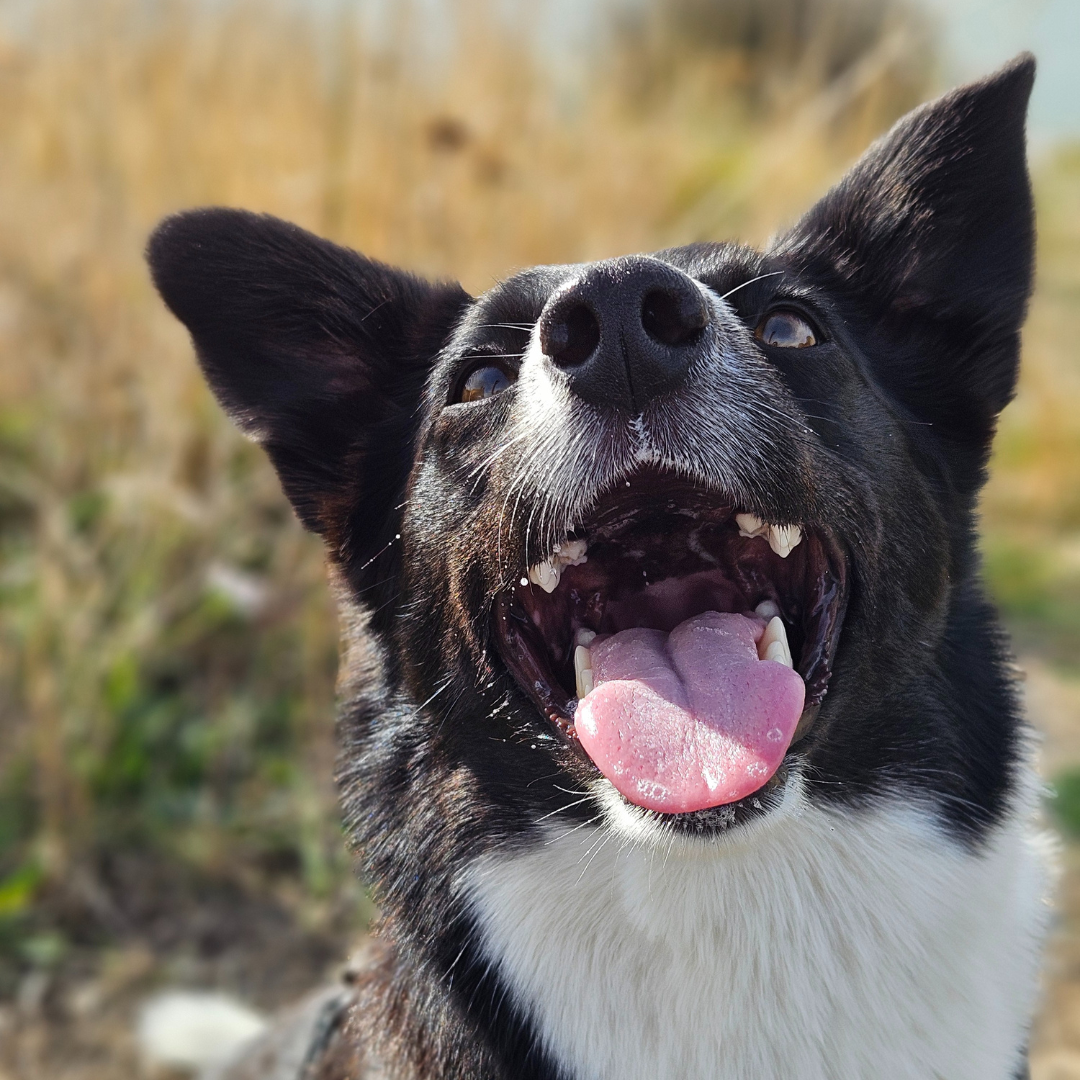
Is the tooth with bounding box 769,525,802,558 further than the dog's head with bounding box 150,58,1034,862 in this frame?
Yes

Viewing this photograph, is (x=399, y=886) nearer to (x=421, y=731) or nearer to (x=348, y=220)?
(x=421, y=731)

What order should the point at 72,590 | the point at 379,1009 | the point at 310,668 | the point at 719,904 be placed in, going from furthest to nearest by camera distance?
1. the point at 310,668
2. the point at 72,590
3. the point at 379,1009
4. the point at 719,904

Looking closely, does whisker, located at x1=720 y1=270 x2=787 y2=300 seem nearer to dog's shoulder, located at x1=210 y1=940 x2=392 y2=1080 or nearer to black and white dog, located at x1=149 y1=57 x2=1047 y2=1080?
black and white dog, located at x1=149 y1=57 x2=1047 y2=1080

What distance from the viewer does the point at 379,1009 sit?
1.95 metres

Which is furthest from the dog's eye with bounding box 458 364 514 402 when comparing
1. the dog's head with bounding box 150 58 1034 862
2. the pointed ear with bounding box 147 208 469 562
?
the pointed ear with bounding box 147 208 469 562

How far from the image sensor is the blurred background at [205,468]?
332 cm

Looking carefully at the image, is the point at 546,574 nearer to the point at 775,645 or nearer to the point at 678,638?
the point at 678,638

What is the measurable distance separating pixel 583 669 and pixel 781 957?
53 cm

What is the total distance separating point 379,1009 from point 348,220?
3503mm

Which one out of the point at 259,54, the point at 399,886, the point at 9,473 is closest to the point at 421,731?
the point at 399,886

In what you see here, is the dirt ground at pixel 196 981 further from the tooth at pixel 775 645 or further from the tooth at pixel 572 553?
the tooth at pixel 572 553

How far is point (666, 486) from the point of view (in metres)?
1.74

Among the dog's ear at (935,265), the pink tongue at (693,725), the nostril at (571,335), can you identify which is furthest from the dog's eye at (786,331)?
the pink tongue at (693,725)

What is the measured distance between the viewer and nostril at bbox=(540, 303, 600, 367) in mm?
1527
